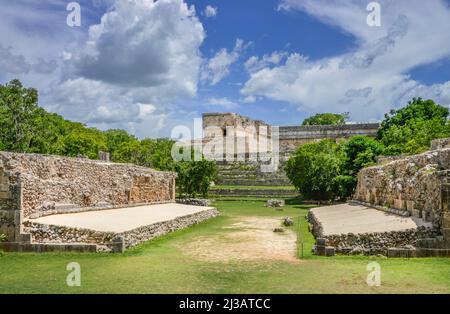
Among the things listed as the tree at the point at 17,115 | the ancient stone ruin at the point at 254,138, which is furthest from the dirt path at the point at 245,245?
the ancient stone ruin at the point at 254,138

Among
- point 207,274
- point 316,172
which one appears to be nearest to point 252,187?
point 316,172

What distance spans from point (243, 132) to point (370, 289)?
5261 centimetres

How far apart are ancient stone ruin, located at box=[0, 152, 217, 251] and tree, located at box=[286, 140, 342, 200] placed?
39.3 feet

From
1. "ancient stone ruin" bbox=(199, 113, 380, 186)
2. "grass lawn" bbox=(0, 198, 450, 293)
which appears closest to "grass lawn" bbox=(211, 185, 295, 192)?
"ancient stone ruin" bbox=(199, 113, 380, 186)

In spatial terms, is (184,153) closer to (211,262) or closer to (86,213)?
(86,213)

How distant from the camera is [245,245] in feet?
41.4

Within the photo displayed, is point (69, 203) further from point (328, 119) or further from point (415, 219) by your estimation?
point (328, 119)

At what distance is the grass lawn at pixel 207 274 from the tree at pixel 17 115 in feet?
52.8

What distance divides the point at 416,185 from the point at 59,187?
37.7 ft

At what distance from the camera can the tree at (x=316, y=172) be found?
104ft

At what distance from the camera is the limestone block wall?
10.9m

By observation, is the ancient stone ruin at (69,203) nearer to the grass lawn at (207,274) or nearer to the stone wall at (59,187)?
the stone wall at (59,187)

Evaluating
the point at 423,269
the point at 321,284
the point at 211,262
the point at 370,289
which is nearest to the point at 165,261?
the point at 211,262

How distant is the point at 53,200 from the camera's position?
48.5ft
